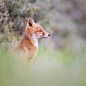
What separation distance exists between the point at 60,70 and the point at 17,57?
1.10 metres

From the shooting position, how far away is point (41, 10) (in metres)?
10.1

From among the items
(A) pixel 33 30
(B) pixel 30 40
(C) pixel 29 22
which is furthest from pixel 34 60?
(C) pixel 29 22

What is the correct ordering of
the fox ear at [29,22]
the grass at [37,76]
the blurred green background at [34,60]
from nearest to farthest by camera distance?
the grass at [37,76]
the blurred green background at [34,60]
the fox ear at [29,22]

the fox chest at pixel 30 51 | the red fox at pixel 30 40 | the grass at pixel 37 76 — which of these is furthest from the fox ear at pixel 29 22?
the grass at pixel 37 76

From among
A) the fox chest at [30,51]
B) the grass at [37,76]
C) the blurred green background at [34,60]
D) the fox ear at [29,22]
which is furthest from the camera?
the fox ear at [29,22]

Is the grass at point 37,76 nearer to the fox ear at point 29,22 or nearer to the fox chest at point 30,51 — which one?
the fox chest at point 30,51

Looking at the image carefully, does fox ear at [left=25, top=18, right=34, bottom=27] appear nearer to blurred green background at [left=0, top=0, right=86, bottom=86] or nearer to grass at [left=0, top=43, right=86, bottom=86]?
blurred green background at [left=0, top=0, right=86, bottom=86]

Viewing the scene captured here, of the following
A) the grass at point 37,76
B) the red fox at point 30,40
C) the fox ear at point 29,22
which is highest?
the fox ear at point 29,22

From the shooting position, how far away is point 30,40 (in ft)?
19.0

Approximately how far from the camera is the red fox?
536 centimetres

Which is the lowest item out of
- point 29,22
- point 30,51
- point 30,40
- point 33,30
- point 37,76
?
point 37,76

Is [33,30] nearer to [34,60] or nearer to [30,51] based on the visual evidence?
[30,51]

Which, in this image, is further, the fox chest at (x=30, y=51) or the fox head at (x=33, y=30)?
the fox head at (x=33, y=30)

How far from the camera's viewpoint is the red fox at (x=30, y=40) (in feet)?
17.6
